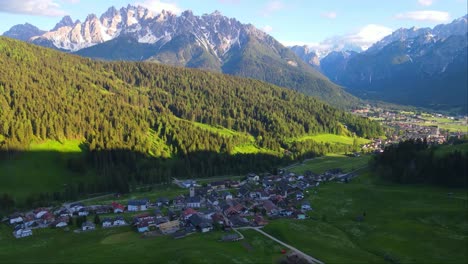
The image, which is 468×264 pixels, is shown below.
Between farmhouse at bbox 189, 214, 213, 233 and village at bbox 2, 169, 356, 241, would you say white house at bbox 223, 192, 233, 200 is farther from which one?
farmhouse at bbox 189, 214, 213, 233

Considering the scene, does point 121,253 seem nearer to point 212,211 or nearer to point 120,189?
point 212,211

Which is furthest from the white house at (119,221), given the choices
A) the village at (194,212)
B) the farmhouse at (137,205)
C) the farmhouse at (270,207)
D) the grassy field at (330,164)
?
the grassy field at (330,164)

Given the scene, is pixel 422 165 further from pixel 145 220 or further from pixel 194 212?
pixel 145 220

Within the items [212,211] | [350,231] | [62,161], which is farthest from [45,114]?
[350,231]

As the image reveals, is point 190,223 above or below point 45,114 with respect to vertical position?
below

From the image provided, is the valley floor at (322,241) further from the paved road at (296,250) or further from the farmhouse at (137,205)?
the farmhouse at (137,205)

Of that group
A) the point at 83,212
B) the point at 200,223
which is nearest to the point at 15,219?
the point at 83,212
